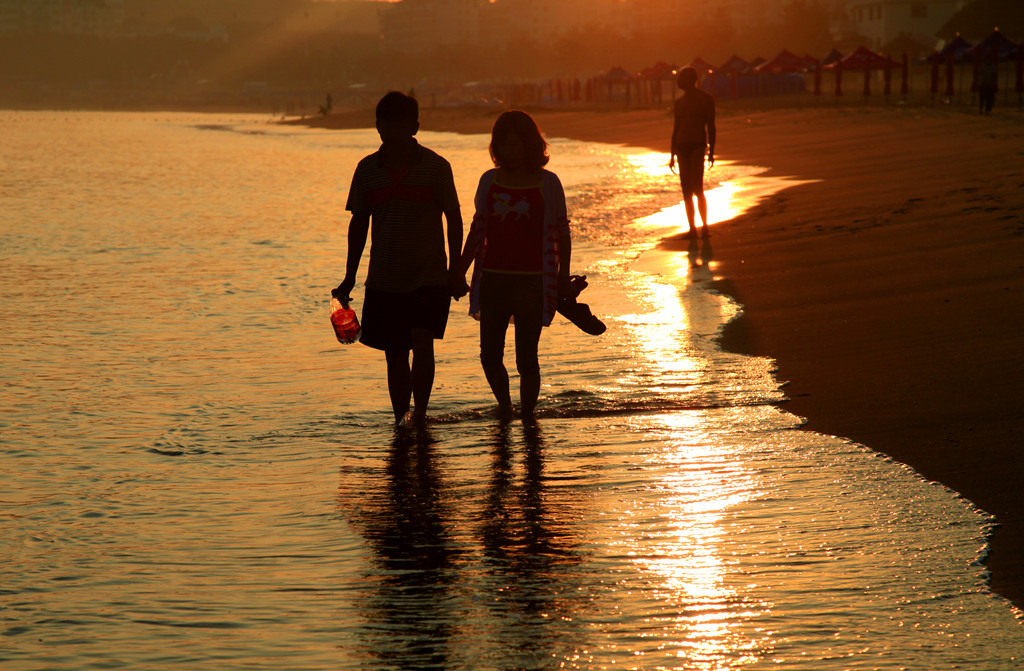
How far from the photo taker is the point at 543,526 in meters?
4.11

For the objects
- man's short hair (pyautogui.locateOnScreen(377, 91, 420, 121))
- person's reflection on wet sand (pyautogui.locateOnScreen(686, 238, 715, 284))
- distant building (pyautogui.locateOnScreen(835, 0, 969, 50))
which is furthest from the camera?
distant building (pyautogui.locateOnScreen(835, 0, 969, 50))

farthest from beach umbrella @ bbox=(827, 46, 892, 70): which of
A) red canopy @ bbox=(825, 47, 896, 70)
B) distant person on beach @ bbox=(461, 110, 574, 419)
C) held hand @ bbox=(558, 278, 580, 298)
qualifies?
distant person on beach @ bbox=(461, 110, 574, 419)

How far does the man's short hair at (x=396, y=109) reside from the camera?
5164mm

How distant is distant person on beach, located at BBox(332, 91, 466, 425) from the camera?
525 cm

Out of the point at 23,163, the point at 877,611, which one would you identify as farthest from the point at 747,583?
Answer: the point at 23,163

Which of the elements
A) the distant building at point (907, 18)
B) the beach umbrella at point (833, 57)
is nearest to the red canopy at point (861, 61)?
the beach umbrella at point (833, 57)

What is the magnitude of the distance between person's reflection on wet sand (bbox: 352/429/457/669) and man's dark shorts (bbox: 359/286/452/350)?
1.94ft

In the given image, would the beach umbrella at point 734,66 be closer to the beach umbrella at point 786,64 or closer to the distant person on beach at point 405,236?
the beach umbrella at point 786,64

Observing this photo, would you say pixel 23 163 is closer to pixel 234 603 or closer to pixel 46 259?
pixel 46 259

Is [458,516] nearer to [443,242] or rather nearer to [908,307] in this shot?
[443,242]

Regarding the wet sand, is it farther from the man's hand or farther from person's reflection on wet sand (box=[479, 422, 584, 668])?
the man's hand

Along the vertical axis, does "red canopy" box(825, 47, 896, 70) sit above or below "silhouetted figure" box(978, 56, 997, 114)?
above

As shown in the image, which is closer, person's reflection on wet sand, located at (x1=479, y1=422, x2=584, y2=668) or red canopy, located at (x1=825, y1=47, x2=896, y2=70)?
person's reflection on wet sand, located at (x1=479, y1=422, x2=584, y2=668)

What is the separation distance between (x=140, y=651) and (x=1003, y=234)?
8270mm
